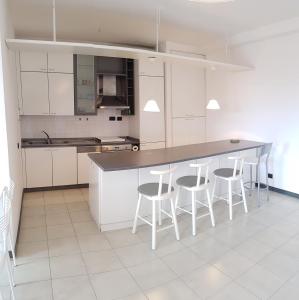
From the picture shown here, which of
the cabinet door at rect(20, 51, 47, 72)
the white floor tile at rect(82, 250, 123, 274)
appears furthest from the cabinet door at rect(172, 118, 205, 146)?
the white floor tile at rect(82, 250, 123, 274)

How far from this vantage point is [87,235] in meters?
3.34

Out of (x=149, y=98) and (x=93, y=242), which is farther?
(x=149, y=98)

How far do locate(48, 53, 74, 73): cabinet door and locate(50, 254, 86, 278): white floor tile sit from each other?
11.7 feet

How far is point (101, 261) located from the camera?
2.78m

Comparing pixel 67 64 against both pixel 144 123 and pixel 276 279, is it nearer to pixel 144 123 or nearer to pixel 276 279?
pixel 144 123

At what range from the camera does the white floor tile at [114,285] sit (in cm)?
228

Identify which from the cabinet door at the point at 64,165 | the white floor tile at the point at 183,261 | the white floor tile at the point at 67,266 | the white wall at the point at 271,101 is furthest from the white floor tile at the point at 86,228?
the white wall at the point at 271,101

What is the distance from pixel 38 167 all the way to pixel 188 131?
122 inches

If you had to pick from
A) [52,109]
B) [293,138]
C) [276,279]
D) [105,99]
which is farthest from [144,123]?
[276,279]

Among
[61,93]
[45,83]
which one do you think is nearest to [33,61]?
[45,83]

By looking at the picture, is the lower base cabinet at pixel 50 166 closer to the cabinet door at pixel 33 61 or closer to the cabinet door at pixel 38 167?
the cabinet door at pixel 38 167

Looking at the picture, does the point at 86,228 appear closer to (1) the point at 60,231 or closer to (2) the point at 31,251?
(1) the point at 60,231

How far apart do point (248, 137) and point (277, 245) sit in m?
2.61

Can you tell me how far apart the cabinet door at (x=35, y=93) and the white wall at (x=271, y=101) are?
11.4ft
